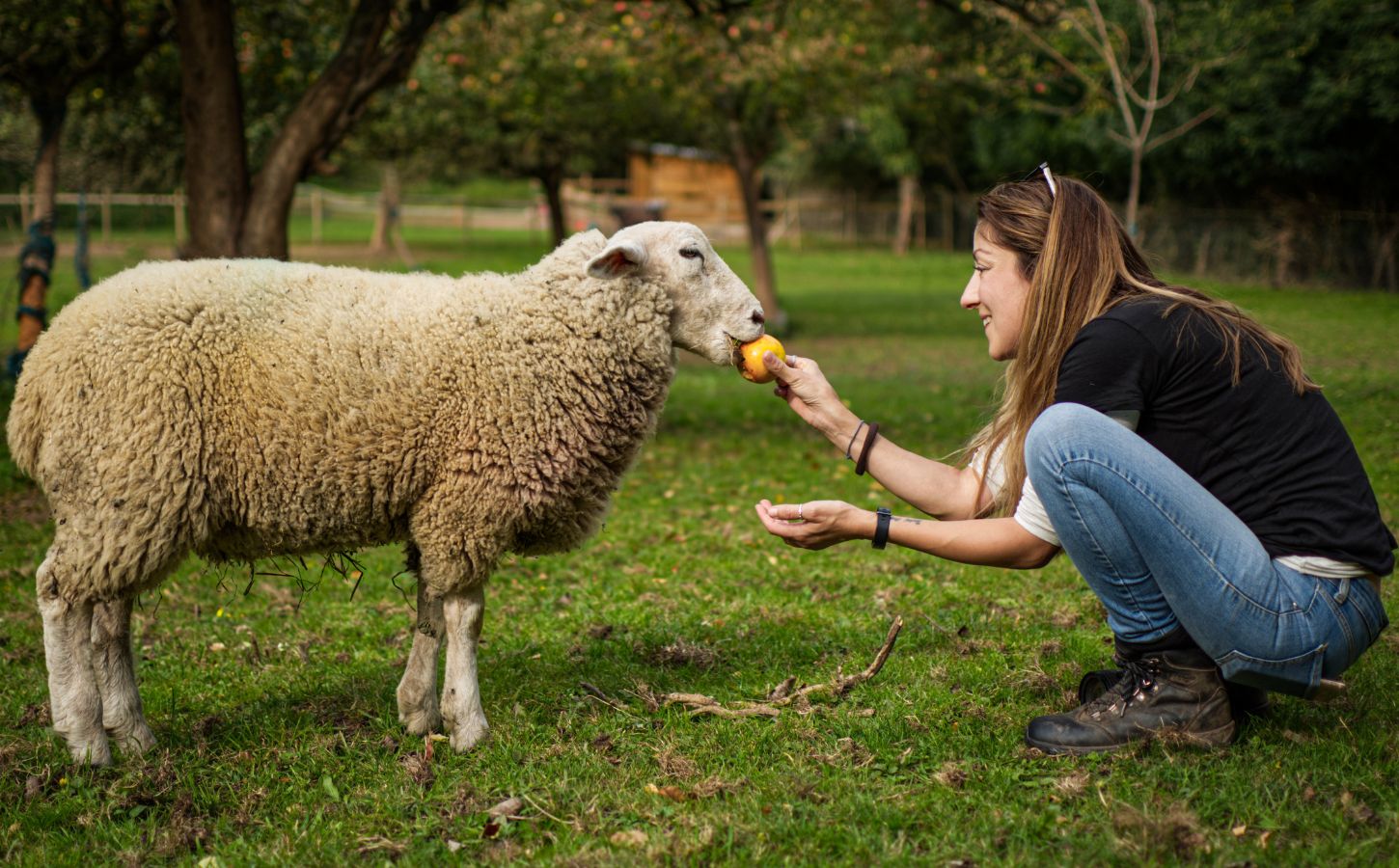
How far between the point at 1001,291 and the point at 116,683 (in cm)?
307

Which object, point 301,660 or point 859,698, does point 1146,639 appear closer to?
point 859,698

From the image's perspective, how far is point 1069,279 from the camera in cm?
331

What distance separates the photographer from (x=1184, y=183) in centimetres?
2798

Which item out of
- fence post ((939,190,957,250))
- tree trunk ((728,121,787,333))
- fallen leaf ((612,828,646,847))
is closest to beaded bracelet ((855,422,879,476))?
fallen leaf ((612,828,646,847))

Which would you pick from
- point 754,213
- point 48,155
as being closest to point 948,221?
point 754,213

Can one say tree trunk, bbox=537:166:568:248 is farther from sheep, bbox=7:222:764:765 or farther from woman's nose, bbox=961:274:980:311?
woman's nose, bbox=961:274:980:311

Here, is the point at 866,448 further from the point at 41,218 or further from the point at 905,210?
the point at 905,210

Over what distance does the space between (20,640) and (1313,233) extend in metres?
24.7

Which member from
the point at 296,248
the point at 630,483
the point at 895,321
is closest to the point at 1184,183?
the point at 895,321

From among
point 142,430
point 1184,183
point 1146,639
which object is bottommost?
point 1146,639

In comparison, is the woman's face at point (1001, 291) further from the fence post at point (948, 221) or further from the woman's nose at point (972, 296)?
the fence post at point (948, 221)

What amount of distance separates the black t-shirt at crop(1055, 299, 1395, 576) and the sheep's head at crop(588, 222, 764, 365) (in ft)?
4.19

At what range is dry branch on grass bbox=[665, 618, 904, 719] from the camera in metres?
3.87

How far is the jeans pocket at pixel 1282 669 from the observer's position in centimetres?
309
